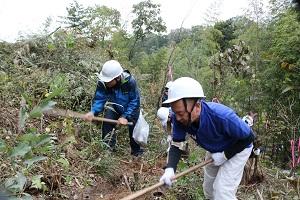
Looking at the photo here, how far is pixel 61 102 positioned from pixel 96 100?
1.36m

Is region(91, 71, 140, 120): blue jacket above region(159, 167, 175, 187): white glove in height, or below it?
above

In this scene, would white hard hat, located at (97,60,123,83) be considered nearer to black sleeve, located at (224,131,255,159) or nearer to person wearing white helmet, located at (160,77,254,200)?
person wearing white helmet, located at (160,77,254,200)

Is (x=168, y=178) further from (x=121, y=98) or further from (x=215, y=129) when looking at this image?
(x=121, y=98)

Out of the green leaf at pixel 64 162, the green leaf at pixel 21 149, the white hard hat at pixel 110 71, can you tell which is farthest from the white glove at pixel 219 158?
the green leaf at pixel 21 149

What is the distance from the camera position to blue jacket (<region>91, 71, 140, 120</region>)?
5.86m

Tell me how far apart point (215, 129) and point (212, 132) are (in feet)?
0.13

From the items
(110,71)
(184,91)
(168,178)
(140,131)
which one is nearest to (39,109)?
(184,91)

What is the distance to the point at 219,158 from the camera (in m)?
3.86

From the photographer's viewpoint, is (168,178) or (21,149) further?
(168,178)

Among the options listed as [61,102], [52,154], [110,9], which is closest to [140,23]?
[110,9]

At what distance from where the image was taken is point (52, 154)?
16.9ft

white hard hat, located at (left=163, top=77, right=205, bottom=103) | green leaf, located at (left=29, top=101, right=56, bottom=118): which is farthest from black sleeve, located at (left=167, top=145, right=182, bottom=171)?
green leaf, located at (left=29, top=101, right=56, bottom=118)

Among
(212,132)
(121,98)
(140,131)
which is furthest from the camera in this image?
(140,131)

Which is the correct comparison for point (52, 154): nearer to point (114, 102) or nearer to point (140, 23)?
point (114, 102)
